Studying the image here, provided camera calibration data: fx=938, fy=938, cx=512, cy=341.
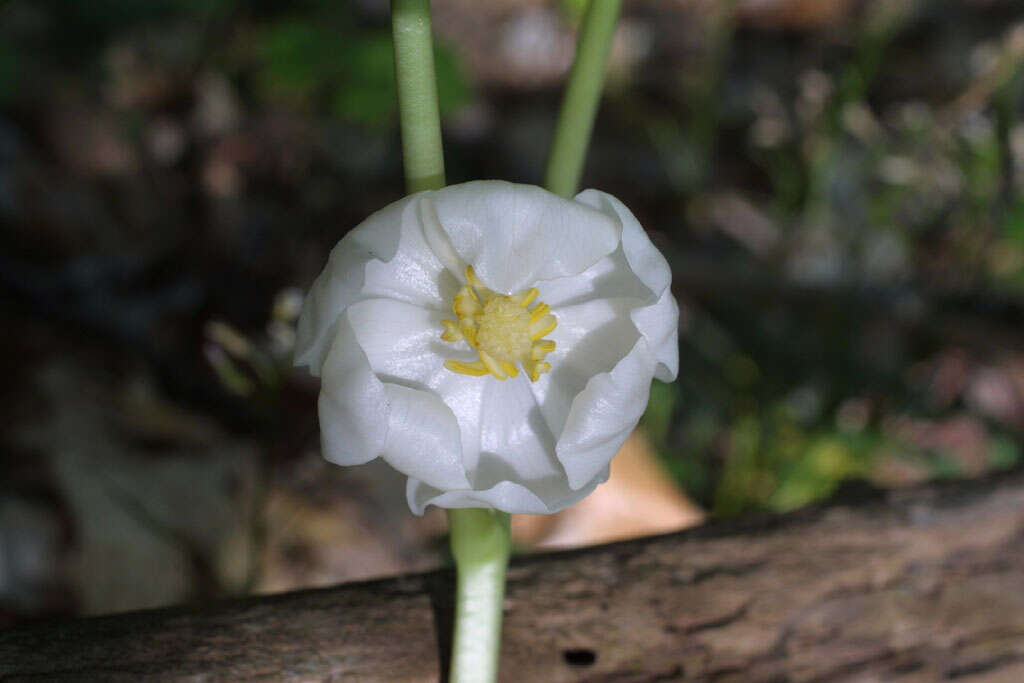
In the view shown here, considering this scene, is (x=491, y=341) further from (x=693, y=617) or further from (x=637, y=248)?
(x=693, y=617)

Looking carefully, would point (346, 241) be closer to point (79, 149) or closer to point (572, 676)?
point (572, 676)

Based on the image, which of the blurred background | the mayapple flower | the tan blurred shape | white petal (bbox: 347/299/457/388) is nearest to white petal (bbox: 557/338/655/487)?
the mayapple flower

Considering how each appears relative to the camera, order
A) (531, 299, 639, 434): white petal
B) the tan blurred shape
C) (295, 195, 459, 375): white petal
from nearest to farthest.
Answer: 1. (295, 195, 459, 375): white petal
2. (531, 299, 639, 434): white petal
3. the tan blurred shape

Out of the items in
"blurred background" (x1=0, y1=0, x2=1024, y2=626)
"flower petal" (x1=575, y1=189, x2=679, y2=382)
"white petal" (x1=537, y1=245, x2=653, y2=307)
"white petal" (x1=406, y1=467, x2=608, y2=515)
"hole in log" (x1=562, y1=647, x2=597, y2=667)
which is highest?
"blurred background" (x1=0, y1=0, x2=1024, y2=626)

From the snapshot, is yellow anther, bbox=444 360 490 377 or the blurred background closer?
yellow anther, bbox=444 360 490 377

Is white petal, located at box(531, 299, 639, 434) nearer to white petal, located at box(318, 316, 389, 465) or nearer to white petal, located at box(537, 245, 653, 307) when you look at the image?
white petal, located at box(537, 245, 653, 307)

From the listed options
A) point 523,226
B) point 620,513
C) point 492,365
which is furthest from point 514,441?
point 620,513

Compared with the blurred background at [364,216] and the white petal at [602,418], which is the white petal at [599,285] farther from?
the blurred background at [364,216]
